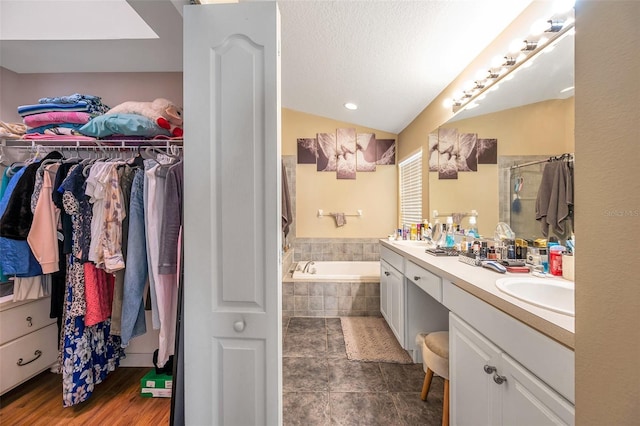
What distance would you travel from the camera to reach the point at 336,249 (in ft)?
12.3

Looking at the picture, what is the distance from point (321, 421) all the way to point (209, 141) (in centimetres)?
168

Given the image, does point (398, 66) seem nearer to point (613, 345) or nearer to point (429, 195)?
point (429, 195)

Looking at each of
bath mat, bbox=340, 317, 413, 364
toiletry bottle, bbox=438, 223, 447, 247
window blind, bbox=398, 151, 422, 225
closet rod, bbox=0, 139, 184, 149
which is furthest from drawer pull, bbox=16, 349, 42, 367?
window blind, bbox=398, 151, 422, 225

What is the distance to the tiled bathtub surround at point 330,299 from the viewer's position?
2846 mm

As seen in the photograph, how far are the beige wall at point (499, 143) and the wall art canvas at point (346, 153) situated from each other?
5.03 ft

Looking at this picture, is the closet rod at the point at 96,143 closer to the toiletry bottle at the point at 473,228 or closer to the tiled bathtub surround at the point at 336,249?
the toiletry bottle at the point at 473,228

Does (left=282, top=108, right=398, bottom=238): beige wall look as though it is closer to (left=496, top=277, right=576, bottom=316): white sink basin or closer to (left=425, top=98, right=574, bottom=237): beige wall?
(left=425, top=98, right=574, bottom=237): beige wall

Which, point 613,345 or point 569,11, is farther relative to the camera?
point 569,11

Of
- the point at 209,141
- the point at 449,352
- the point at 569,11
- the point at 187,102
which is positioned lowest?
the point at 449,352

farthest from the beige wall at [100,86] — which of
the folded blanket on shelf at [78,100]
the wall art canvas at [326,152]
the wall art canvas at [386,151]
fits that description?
the wall art canvas at [386,151]

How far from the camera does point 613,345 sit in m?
0.47

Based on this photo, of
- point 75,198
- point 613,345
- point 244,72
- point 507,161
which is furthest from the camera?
point 507,161

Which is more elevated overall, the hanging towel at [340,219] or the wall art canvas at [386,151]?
the wall art canvas at [386,151]

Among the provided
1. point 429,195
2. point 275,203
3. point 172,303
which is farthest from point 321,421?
point 429,195
